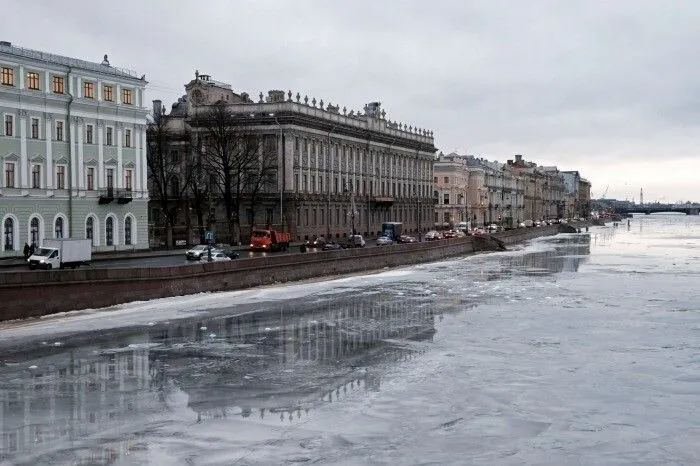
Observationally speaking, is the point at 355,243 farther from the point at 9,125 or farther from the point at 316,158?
the point at 9,125

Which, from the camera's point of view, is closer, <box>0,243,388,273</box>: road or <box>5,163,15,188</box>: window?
<box>0,243,388,273</box>: road

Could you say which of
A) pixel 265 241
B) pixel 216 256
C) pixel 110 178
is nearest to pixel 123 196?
pixel 110 178

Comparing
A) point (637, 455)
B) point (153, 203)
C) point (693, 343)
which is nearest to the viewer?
point (637, 455)

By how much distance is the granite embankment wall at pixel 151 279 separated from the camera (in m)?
32.3

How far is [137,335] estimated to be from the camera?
96.7 feet

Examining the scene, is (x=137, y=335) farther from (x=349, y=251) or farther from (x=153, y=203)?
(x=153, y=203)

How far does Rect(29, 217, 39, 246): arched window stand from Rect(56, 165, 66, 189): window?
2.57 m

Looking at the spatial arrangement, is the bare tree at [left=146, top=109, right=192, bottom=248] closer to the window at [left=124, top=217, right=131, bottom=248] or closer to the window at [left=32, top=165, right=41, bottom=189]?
the window at [left=124, top=217, right=131, bottom=248]

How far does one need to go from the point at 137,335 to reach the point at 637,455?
18579mm

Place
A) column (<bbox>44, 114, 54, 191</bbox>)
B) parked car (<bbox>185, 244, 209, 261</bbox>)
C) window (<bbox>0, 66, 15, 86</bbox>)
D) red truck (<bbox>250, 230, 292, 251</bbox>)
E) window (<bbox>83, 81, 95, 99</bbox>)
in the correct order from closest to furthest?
window (<bbox>0, 66, 15, 86</bbox>) → parked car (<bbox>185, 244, 209, 261</bbox>) → column (<bbox>44, 114, 54, 191</bbox>) → window (<bbox>83, 81, 95, 99</bbox>) → red truck (<bbox>250, 230, 292, 251</bbox>)

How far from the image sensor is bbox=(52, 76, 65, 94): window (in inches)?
2050

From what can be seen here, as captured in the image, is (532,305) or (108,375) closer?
(108,375)

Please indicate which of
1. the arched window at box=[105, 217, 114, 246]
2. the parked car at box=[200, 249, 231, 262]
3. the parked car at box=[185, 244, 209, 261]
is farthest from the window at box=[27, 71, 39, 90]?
the parked car at box=[200, 249, 231, 262]

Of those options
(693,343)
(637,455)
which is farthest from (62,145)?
(637,455)
